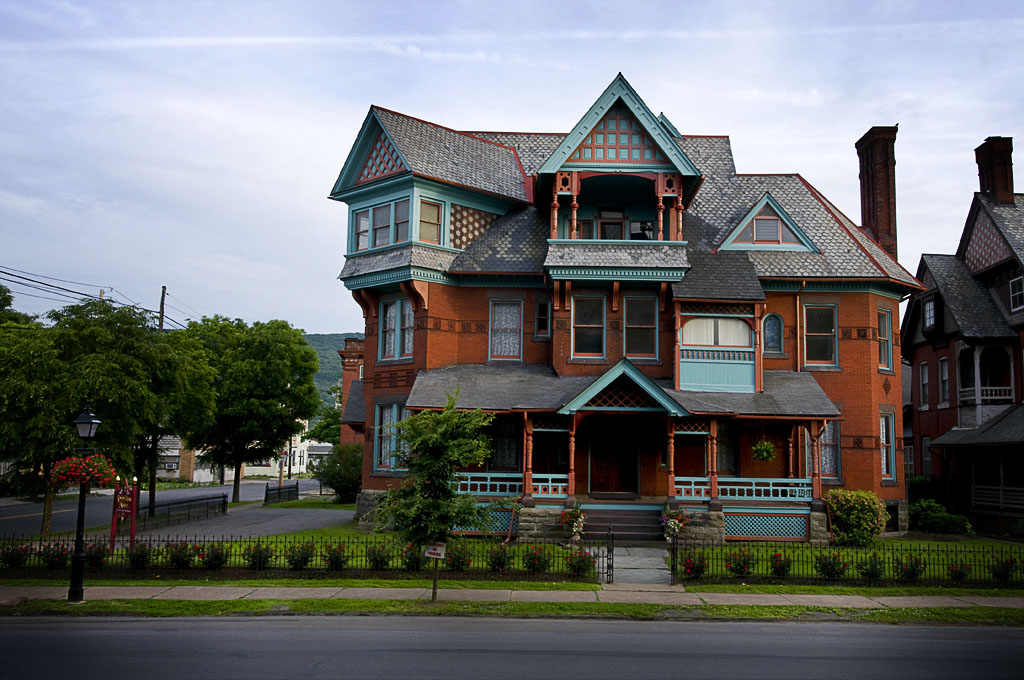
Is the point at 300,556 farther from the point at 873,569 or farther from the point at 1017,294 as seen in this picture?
the point at 1017,294

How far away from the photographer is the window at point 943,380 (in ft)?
116

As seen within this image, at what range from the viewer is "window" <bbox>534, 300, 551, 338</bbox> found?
1119 inches

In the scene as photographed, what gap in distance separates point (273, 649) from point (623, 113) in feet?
68.2

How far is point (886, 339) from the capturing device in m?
29.4

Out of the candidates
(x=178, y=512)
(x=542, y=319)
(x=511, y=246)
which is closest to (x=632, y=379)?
(x=542, y=319)

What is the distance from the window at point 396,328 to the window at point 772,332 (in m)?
12.5

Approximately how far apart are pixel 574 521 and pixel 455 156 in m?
13.7

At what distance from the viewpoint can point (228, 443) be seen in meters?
44.7

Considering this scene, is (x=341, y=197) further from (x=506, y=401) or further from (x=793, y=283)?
(x=793, y=283)

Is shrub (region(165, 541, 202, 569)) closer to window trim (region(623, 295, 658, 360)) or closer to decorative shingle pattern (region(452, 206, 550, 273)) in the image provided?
decorative shingle pattern (region(452, 206, 550, 273))

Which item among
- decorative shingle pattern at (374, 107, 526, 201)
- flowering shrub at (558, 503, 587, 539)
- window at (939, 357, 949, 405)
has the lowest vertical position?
flowering shrub at (558, 503, 587, 539)

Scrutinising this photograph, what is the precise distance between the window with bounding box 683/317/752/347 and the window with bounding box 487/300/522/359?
574 centimetres

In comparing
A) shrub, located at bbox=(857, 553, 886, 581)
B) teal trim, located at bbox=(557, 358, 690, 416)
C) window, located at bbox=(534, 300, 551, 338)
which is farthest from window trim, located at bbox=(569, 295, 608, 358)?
shrub, located at bbox=(857, 553, 886, 581)

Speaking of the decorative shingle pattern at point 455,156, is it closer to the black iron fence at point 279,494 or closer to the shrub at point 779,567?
the shrub at point 779,567
